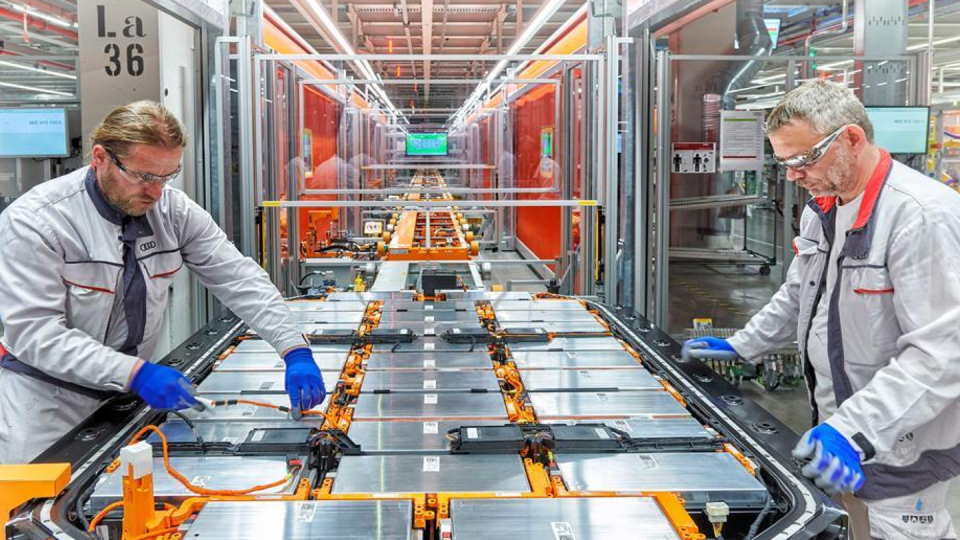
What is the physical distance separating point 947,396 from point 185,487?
1.89m

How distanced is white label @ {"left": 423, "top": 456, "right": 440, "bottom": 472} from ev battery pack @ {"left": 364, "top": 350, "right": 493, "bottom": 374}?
0.88m

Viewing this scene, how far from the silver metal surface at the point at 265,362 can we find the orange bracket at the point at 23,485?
113 cm

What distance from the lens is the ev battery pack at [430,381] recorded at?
268cm

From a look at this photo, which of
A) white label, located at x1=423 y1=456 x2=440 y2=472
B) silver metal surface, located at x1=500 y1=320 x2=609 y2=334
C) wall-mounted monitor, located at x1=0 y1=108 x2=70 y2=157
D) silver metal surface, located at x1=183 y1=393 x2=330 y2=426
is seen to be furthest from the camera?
wall-mounted monitor, located at x1=0 y1=108 x2=70 y2=157

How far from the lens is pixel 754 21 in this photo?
7758 mm

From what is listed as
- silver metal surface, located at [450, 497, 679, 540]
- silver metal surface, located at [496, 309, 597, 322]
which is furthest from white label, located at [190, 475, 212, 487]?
silver metal surface, located at [496, 309, 597, 322]

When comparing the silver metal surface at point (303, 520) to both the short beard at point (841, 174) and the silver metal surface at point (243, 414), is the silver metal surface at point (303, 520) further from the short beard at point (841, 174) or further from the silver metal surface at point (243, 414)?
the short beard at point (841, 174)

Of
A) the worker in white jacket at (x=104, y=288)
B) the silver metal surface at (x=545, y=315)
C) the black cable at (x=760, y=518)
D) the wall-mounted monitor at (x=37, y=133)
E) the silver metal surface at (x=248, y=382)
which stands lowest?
the black cable at (x=760, y=518)

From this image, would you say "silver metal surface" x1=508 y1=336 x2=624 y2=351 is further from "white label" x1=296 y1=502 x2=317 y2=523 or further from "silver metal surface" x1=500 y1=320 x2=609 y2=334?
"white label" x1=296 y1=502 x2=317 y2=523

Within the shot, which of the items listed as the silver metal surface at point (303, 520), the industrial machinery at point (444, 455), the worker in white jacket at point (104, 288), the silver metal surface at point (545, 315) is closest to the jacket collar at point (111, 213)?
the worker in white jacket at point (104, 288)

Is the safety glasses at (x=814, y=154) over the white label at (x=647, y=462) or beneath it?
over

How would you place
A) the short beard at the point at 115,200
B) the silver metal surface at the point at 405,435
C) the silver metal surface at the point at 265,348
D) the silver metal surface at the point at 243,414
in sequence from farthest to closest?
the silver metal surface at the point at 265,348
the short beard at the point at 115,200
the silver metal surface at the point at 243,414
the silver metal surface at the point at 405,435

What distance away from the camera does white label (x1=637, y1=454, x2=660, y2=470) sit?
6.65 ft

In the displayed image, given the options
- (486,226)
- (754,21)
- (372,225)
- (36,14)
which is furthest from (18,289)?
(486,226)
